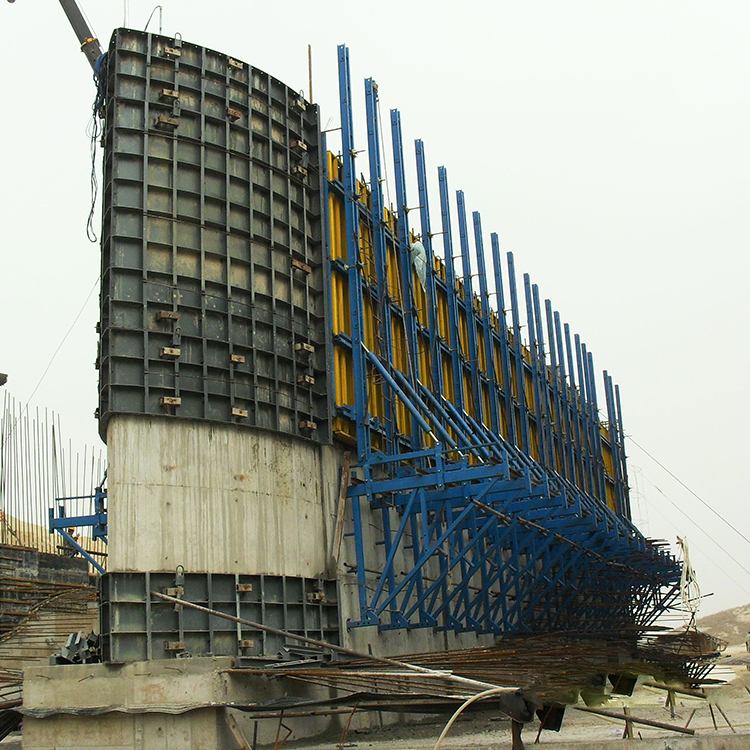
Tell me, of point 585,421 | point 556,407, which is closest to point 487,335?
point 556,407

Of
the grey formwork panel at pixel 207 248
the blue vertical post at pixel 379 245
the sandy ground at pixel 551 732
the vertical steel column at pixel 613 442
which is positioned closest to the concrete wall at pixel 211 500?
the grey formwork panel at pixel 207 248

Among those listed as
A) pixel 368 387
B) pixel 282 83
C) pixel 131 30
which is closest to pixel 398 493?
pixel 368 387

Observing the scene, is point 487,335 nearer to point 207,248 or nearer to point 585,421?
point 585,421

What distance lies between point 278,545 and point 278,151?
1028cm

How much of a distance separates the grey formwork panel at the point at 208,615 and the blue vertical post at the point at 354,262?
397cm

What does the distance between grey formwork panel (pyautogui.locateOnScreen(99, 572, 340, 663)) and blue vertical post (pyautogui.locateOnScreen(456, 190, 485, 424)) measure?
1235 centimetres

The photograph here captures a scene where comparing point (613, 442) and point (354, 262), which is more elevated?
point (354, 262)

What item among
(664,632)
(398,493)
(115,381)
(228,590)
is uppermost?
(115,381)

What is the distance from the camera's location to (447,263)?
33.8m

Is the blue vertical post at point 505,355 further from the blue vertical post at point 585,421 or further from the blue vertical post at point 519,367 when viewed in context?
the blue vertical post at point 585,421

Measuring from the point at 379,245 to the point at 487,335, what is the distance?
938 centimetres

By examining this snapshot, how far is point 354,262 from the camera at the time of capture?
26.9m

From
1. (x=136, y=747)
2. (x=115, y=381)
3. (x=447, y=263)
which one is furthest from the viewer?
(x=447, y=263)

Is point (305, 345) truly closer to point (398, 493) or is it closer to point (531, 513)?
point (398, 493)
